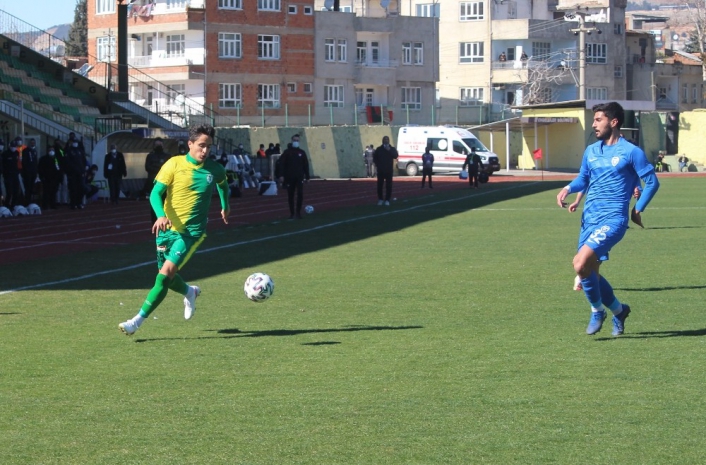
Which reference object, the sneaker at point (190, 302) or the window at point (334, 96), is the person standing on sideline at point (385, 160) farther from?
the window at point (334, 96)

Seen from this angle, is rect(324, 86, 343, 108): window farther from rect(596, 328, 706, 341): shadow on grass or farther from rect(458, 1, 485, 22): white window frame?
rect(596, 328, 706, 341): shadow on grass

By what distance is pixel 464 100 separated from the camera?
321 feet

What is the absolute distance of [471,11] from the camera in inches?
3927

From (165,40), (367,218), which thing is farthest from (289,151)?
(165,40)

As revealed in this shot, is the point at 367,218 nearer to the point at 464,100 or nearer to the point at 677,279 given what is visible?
the point at 677,279

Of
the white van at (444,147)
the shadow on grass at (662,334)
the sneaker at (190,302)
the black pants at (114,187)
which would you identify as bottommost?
the shadow on grass at (662,334)

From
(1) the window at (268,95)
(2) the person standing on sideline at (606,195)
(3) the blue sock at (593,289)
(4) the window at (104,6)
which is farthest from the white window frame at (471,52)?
(3) the blue sock at (593,289)

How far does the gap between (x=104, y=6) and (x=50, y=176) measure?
50182 millimetres

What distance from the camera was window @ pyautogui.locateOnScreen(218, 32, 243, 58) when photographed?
76.6 m

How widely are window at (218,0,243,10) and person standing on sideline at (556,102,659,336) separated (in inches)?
2698

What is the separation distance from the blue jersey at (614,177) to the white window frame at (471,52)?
88.4 metres

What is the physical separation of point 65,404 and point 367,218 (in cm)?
2075

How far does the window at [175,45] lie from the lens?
251 ft

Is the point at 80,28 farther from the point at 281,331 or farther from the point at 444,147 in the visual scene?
the point at 281,331
